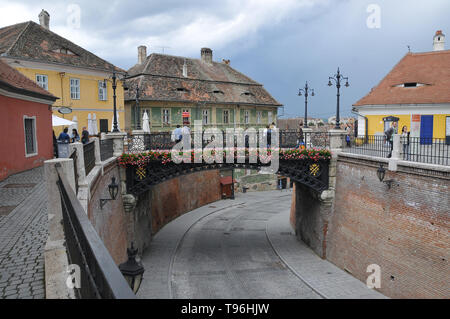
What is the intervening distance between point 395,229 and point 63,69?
1038 inches

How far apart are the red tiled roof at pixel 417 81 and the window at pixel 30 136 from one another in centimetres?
2136

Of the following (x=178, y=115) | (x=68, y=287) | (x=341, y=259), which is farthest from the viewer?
(x=178, y=115)

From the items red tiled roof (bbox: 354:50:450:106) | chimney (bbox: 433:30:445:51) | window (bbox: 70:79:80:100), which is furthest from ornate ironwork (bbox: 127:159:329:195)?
chimney (bbox: 433:30:445:51)

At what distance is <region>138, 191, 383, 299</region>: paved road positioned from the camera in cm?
1593

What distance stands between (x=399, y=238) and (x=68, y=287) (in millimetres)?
13151

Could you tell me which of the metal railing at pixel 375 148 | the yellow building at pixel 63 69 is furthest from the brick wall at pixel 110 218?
the metal railing at pixel 375 148

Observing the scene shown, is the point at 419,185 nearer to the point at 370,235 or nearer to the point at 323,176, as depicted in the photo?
the point at 370,235

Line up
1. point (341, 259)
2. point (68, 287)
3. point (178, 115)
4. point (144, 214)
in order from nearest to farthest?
1. point (68, 287)
2. point (341, 259)
3. point (144, 214)
4. point (178, 115)

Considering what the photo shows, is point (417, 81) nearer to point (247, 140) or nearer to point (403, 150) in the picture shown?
point (403, 150)

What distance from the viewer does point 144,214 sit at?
21.9 metres

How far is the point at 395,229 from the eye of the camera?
14.2 meters

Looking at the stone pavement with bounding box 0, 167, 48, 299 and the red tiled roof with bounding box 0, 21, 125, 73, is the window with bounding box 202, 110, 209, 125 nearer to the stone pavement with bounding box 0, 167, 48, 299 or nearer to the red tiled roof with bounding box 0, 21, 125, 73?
the red tiled roof with bounding box 0, 21, 125, 73

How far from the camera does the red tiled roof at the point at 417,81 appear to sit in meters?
23.1
